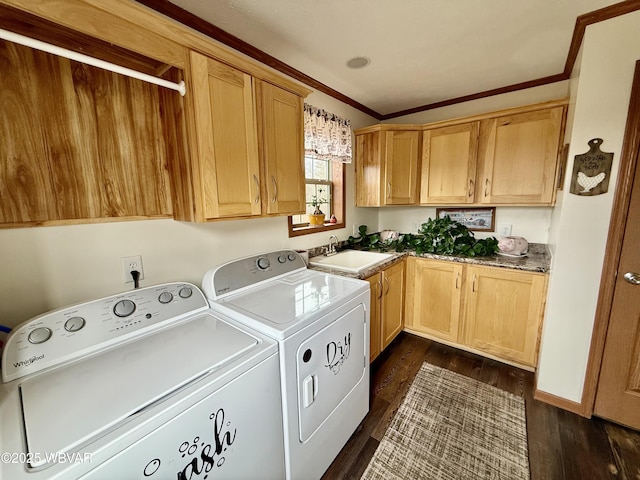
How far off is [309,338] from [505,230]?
94.6 inches

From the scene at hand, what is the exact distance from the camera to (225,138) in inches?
50.9

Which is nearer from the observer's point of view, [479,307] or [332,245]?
[479,307]

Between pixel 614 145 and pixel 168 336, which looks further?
pixel 614 145

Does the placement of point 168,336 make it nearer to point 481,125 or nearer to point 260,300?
point 260,300

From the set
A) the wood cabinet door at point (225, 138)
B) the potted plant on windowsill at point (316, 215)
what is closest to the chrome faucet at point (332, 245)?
the potted plant on windowsill at point (316, 215)

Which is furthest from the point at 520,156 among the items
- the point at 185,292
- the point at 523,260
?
the point at 185,292

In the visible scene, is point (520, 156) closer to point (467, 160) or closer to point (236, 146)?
point (467, 160)

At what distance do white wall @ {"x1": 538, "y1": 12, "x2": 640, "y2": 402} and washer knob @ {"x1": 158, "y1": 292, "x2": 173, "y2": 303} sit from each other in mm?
2279

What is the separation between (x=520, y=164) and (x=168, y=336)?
2.82 meters

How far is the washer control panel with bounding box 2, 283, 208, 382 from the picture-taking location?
88 cm

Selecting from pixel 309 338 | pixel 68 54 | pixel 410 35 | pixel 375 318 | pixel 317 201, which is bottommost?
pixel 375 318

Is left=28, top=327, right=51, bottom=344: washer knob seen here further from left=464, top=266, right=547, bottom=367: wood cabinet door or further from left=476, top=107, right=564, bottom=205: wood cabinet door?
left=476, top=107, right=564, bottom=205: wood cabinet door

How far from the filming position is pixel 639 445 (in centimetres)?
151

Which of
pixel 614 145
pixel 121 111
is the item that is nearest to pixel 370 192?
pixel 614 145
